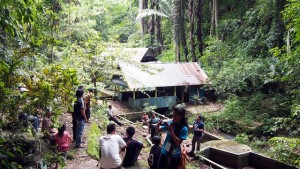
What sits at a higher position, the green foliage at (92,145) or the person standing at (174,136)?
the person standing at (174,136)

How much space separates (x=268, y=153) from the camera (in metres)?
11.5

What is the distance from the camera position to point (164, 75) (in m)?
18.2

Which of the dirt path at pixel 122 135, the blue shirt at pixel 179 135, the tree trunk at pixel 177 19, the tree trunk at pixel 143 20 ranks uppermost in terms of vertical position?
the tree trunk at pixel 143 20

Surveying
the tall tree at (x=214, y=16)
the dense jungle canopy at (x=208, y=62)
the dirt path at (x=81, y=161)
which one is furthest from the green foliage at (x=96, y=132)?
the tall tree at (x=214, y=16)

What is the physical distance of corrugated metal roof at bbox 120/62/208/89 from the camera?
16.0m

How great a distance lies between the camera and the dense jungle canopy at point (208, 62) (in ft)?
13.3

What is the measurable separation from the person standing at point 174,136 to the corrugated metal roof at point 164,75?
10678 mm

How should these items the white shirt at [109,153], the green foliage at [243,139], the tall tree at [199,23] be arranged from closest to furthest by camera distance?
the white shirt at [109,153] < the green foliage at [243,139] < the tall tree at [199,23]

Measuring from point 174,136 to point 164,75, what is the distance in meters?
14.0

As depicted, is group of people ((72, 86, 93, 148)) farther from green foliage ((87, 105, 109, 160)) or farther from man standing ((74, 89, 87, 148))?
green foliage ((87, 105, 109, 160))

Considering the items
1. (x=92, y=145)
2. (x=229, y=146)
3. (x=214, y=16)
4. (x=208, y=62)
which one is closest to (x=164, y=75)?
(x=208, y=62)

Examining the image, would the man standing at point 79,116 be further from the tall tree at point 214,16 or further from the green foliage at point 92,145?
the tall tree at point 214,16

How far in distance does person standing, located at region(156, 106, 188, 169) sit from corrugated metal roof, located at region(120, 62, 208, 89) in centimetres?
1068

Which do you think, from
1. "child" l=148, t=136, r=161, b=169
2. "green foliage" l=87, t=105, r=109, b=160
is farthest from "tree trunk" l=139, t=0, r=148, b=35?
"child" l=148, t=136, r=161, b=169
